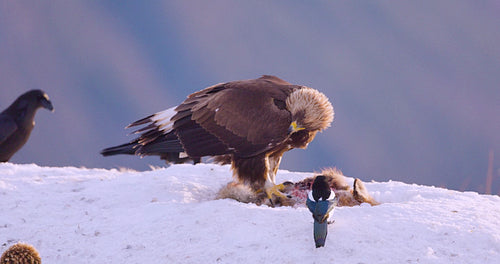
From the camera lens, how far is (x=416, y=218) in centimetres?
517

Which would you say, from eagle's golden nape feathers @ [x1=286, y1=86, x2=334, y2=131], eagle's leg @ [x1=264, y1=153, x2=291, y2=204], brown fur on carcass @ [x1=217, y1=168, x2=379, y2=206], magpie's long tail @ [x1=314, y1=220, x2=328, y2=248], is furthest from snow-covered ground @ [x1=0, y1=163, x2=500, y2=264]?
eagle's golden nape feathers @ [x1=286, y1=86, x2=334, y2=131]

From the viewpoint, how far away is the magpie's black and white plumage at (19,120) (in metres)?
9.01

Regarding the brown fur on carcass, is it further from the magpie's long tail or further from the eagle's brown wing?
the magpie's long tail

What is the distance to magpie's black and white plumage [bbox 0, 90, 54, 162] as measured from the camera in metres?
9.01

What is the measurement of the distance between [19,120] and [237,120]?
4.79 metres

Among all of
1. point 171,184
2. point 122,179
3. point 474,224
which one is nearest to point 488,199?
point 474,224

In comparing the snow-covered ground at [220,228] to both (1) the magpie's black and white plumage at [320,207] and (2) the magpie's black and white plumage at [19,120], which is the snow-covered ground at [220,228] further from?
(2) the magpie's black and white plumage at [19,120]

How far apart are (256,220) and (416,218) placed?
1.54 metres

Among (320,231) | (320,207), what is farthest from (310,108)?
(320,231)

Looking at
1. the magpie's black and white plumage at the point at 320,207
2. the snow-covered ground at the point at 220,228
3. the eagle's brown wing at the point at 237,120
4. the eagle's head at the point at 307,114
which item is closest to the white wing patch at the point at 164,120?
the eagle's brown wing at the point at 237,120

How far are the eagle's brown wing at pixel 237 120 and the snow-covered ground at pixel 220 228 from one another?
2.10 ft

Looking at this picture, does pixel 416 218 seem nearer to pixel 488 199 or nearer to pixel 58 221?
pixel 488 199

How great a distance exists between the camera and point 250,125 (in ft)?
20.8

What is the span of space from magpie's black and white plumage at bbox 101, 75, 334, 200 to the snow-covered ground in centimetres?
56
